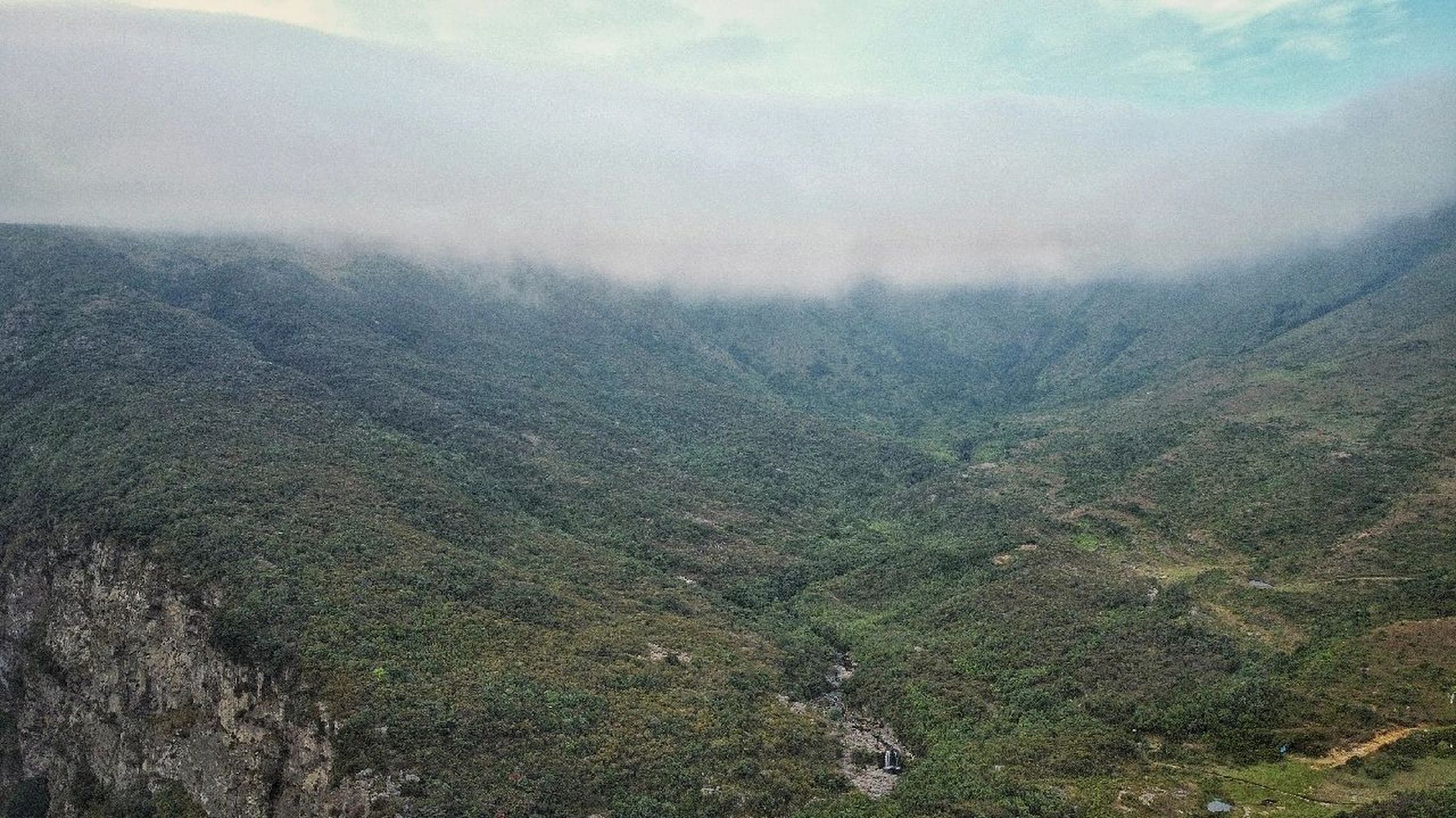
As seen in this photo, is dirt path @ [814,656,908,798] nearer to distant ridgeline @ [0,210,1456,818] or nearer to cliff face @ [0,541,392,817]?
distant ridgeline @ [0,210,1456,818]

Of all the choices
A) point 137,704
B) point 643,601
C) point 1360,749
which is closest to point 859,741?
point 643,601

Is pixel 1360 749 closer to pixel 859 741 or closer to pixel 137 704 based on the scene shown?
pixel 859 741

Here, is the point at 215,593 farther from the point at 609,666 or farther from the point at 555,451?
the point at 555,451

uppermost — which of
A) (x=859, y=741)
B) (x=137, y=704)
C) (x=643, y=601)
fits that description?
(x=643, y=601)

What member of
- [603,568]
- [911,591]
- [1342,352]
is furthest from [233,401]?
[1342,352]

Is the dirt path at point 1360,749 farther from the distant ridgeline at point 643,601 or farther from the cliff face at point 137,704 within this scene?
the cliff face at point 137,704

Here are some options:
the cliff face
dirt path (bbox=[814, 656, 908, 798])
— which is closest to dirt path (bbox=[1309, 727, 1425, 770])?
dirt path (bbox=[814, 656, 908, 798])
